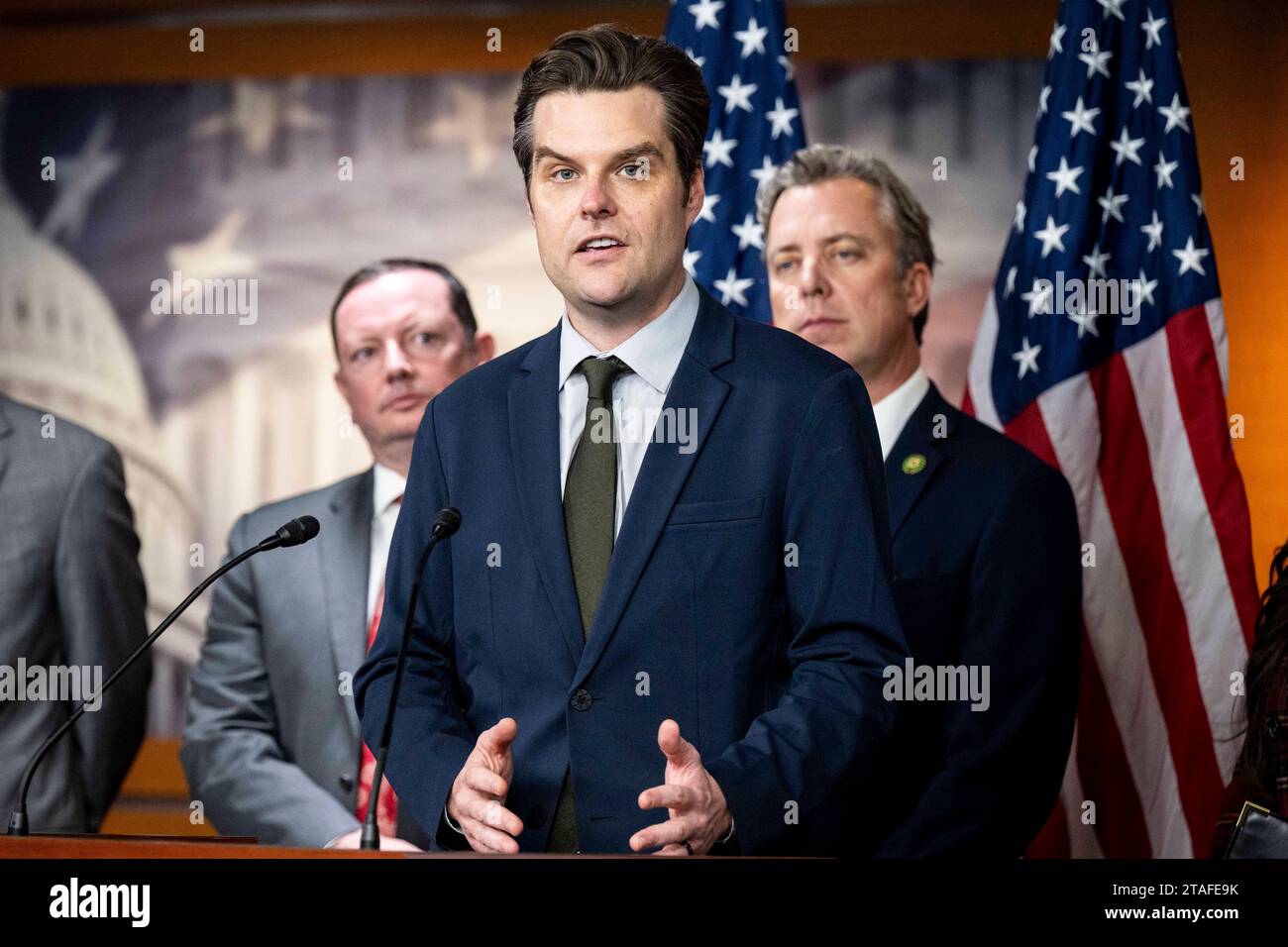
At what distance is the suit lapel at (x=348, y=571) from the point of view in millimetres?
3645

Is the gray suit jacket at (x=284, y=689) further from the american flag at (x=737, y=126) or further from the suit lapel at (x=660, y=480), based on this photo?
the suit lapel at (x=660, y=480)

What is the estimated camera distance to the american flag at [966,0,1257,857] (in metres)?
3.73

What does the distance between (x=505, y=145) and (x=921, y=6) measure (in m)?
1.44

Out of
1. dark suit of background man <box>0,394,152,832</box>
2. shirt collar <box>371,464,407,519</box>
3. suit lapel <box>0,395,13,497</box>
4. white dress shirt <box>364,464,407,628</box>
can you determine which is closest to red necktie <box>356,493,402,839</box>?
white dress shirt <box>364,464,407,628</box>

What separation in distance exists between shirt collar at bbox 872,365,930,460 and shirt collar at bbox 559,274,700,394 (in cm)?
120

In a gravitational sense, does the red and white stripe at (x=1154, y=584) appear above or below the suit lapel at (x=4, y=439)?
below

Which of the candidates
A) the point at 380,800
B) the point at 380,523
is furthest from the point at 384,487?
the point at 380,800

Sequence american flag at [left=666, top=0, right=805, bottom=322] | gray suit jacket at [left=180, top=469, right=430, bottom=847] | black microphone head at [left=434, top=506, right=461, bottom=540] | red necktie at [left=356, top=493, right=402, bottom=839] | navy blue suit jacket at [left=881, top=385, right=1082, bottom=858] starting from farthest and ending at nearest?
american flag at [left=666, top=0, right=805, bottom=322], gray suit jacket at [left=180, top=469, right=430, bottom=847], red necktie at [left=356, top=493, right=402, bottom=839], navy blue suit jacket at [left=881, top=385, right=1082, bottom=858], black microphone head at [left=434, top=506, right=461, bottom=540]

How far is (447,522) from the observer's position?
Answer: 2.08 meters

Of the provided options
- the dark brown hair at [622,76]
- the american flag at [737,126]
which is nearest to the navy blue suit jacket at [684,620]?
the dark brown hair at [622,76]

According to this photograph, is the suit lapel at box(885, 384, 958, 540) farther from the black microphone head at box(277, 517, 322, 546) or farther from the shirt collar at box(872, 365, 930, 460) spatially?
the black microphone head at box(277, 517, 322, 546)

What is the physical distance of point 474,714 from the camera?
225cm

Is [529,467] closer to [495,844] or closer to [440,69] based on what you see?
[495,844]

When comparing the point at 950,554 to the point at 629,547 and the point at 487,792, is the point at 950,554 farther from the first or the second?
the point at 487,792
